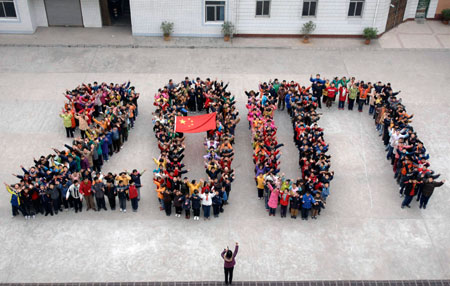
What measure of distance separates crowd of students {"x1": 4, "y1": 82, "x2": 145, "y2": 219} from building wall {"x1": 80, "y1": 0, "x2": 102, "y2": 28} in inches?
433

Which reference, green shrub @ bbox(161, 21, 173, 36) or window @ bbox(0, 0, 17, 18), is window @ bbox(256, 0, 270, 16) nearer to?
green shrub @ bbox(161, 21, 173, 36)

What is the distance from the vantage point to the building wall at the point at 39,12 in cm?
2842

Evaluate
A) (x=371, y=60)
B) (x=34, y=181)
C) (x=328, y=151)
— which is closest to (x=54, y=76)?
(x=34, y=181)

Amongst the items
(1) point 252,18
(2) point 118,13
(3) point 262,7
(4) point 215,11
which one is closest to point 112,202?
(4) point 215,11

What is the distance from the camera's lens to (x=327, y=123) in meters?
21.5

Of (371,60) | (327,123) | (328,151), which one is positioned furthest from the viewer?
(371,60)

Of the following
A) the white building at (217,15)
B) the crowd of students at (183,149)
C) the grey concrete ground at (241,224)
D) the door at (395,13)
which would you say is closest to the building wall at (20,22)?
the white building at (217,15)

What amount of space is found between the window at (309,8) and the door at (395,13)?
14.5 ft

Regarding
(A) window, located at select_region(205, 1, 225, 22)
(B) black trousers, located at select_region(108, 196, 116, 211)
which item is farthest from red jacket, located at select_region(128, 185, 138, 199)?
(A) window, located at select_region(205, 1, 225, 22)

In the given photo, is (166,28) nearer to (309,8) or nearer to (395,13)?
(309,8)

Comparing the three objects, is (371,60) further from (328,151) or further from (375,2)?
(328,151)

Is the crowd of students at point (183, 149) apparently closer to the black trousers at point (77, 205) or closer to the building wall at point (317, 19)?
the black trousers at point (77, 205)

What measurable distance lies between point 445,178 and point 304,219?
5.76 meters

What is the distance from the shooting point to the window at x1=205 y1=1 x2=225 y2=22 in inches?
1081
